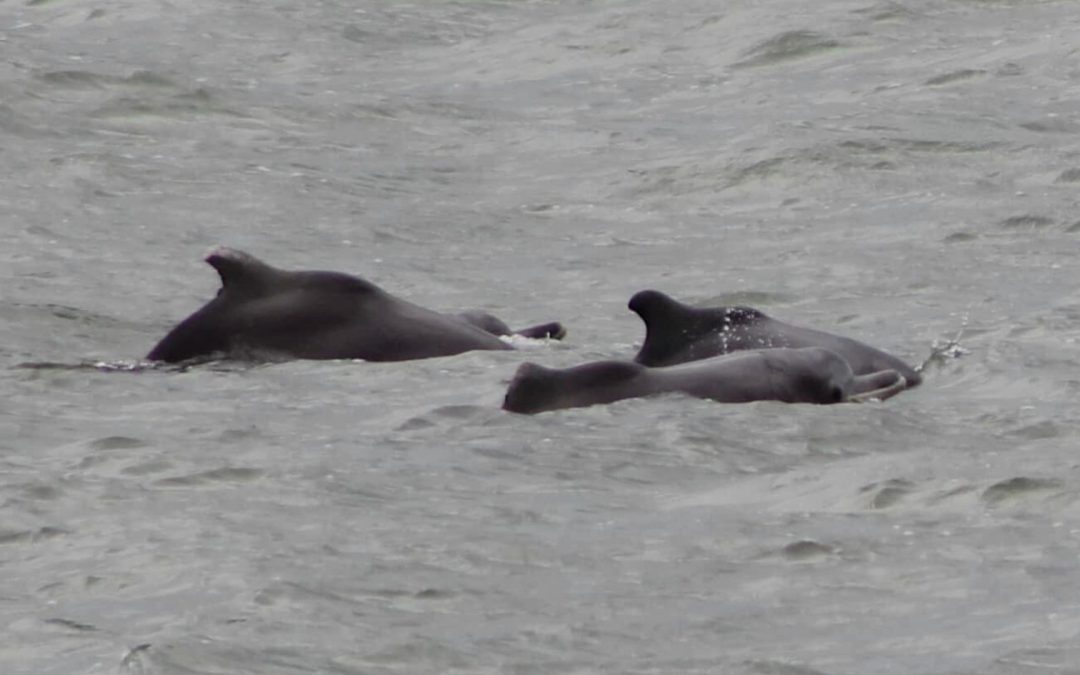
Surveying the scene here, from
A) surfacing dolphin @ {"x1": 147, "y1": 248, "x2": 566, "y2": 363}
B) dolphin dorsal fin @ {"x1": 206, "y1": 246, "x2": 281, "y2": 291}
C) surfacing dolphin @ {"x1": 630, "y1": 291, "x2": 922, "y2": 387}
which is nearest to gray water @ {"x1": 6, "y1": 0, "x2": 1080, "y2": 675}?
surfacing dolphin @ {"x1": 147, "y1": 248, "x2": 566, "y2": 363}

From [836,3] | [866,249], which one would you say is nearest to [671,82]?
[836,3]

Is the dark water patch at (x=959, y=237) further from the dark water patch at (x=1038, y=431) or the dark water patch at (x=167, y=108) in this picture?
the dark water patch at (x=167, y=108)

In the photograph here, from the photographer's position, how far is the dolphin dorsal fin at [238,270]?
12.1 meters

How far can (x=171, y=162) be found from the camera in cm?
2028

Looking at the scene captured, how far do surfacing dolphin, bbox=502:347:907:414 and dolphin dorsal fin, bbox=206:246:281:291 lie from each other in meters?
1.50

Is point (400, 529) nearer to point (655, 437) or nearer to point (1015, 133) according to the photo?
point (655, 437)

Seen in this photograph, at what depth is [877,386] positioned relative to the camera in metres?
11.8

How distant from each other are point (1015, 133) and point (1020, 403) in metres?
9.29

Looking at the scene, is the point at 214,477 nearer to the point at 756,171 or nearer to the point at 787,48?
the point at 756,171

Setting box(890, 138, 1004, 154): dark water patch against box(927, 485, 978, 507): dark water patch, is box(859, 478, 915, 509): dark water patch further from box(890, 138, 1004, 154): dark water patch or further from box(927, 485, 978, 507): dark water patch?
box(890, 138, 1004, 154): dark water patch

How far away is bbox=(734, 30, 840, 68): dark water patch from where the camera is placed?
80.0 ft

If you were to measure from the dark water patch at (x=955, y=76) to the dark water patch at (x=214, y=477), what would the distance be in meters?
13.5

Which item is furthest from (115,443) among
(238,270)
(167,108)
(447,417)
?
(167,108)

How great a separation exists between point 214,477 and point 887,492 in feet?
7.14
